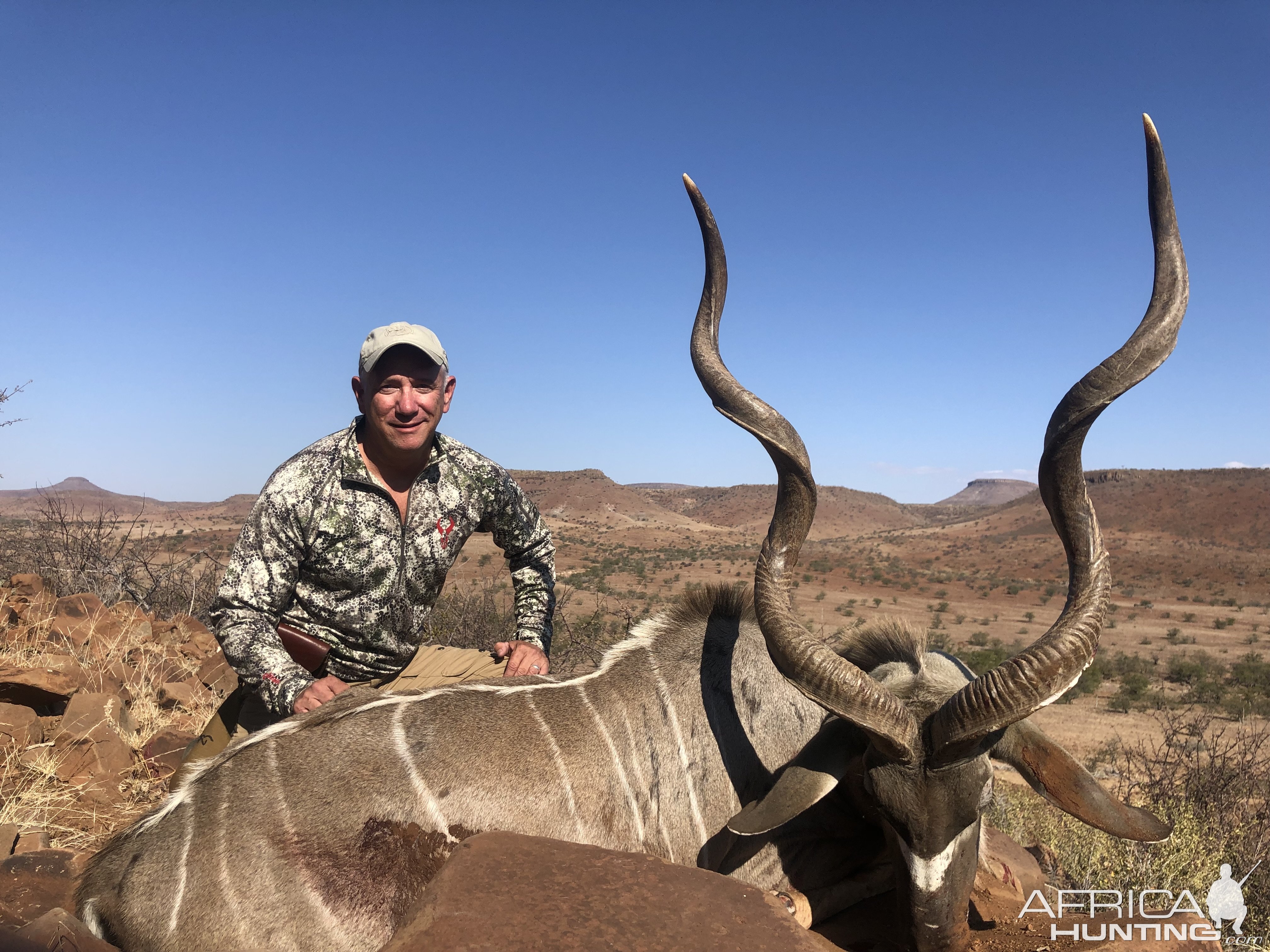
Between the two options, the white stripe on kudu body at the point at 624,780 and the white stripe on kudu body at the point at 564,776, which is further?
the white stripe on kudu body at the point at 624,780

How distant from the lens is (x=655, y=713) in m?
3.37

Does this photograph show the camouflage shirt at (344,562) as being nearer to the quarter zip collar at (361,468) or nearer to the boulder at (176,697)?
the quarter zip collar at (361,468)

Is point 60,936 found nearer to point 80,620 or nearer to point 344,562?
point 344,562

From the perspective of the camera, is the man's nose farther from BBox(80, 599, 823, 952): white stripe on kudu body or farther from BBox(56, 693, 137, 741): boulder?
BBox(56, 693, 137, 741): boulder

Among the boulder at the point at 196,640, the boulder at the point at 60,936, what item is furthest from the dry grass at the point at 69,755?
the boulder at the point at 60,936

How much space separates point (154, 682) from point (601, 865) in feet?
17.5

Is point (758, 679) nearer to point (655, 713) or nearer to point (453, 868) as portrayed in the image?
point (655, 713)

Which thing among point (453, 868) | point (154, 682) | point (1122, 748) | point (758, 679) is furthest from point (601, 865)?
point (1122, 748)

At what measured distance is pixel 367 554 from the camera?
402 cm

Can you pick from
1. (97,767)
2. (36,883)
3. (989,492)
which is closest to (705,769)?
(36,883)

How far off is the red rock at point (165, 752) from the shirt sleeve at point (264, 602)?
1687 mm

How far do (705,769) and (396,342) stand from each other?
260cm

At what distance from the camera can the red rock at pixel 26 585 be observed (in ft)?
25.1

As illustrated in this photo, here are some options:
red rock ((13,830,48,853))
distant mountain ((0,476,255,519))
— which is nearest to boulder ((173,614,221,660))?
red rock ((13,830,48,853))
